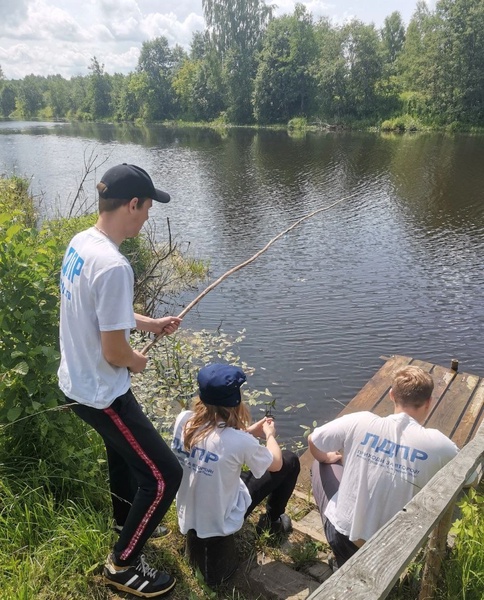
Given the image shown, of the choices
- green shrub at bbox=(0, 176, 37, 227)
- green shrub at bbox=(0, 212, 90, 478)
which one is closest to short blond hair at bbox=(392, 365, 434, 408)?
green shrub at bbox=(0, 212, 90, 478)

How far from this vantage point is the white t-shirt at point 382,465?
8.84 ft

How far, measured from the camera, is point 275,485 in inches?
130

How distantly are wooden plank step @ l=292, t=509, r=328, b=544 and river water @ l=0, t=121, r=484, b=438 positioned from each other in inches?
103

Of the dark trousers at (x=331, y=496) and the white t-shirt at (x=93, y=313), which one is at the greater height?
the white t-shirt at (x=93, y=313)

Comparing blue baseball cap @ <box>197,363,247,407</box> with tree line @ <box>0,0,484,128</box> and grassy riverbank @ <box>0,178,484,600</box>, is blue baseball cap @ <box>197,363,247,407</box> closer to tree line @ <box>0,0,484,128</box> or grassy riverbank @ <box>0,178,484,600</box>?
grassy riverbank @ <box>0,178,484,600</box>

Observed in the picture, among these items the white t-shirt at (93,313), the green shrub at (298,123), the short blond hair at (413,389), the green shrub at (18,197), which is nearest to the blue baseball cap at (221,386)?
the white t-shirt at (93,313)

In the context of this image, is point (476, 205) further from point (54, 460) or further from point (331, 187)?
point (54, 460)

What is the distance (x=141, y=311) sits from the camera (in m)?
9.61

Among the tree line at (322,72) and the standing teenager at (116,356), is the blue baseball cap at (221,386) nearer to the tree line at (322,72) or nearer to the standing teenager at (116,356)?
the standing teenager at (116,356)

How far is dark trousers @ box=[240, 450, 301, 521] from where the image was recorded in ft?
10.4

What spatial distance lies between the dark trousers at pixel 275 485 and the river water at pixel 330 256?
3.08m

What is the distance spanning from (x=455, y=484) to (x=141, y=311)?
8.01 metres

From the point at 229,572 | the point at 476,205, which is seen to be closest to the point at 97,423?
the point at 229,572

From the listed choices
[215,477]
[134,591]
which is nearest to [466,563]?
[215,477]
